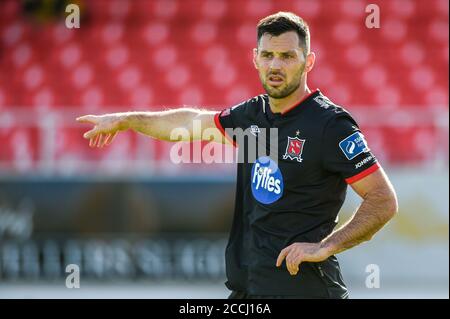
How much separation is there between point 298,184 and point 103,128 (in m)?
1.23

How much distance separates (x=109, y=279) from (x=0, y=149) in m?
3.14

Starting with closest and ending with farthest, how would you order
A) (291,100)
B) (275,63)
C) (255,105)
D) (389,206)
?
(389,206) → (275,63) → (291,100) → (255,105)

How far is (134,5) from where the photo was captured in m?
15.7

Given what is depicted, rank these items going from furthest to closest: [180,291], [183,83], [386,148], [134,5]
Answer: [134,5] < [183,83] < [386,148] < [180,291]

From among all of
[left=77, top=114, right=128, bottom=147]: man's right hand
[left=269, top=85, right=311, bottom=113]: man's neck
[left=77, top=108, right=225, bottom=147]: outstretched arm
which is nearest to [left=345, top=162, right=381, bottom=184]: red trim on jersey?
[left=269, top=85, right=311, bottom=113]: man's neck

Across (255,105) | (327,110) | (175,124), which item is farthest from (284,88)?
(175,124)

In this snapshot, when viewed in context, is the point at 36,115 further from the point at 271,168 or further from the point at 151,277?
the point at 271,168

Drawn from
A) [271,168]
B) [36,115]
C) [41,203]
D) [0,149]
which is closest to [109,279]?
[41,203]

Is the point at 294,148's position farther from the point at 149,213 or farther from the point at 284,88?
the point at 149,213

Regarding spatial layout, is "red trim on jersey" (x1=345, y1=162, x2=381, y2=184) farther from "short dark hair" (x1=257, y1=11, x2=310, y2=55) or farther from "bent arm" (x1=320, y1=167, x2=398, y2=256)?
"short dark hair" (x1=257, y1=11, x2=310, y2=55)

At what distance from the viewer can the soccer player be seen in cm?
449

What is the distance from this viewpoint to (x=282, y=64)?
463 cm

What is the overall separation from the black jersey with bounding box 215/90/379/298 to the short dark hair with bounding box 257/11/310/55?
0.30 metres

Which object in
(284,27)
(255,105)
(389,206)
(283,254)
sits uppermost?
(284,27)
